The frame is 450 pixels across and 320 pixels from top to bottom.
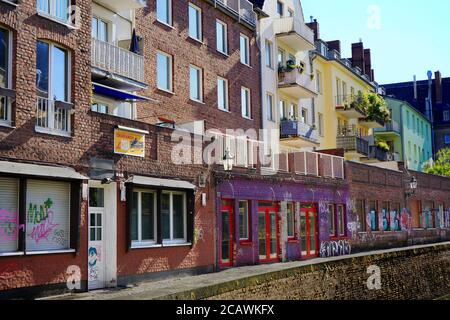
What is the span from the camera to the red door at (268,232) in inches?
1025

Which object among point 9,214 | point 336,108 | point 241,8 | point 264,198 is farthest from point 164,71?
point 336,108

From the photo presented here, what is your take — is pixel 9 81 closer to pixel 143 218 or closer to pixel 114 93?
pixel 114 93

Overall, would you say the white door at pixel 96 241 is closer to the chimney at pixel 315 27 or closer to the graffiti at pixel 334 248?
the graffiti at pixel 334 248

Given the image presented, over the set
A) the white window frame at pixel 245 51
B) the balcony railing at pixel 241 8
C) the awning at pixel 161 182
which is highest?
the balcony railing at pixel 241 8

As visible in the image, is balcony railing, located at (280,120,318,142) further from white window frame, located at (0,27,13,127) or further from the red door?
white window frame, located at (0,27,13,127)

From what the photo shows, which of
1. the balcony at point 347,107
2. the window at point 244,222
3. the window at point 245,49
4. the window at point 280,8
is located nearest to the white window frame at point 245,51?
→ the window at point 245,49

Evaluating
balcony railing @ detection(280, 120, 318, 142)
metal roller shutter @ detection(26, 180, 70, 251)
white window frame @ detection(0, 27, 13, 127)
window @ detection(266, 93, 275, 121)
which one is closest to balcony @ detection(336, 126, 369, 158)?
balcony railing @ detection(280, 120, 318, 142)

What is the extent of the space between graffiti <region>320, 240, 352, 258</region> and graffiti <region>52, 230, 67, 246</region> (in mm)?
16087

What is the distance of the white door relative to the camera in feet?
57.5

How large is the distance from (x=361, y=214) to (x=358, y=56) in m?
25.0

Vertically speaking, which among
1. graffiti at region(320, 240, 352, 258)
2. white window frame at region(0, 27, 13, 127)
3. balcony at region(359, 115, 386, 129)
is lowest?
graffiti at region(320, 240, 352, 258)

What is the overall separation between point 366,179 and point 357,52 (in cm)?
2359

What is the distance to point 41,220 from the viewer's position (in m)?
15.9
